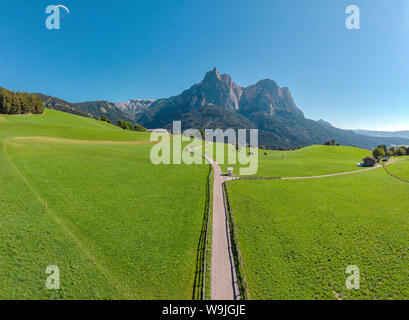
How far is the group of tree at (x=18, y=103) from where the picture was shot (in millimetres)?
73438

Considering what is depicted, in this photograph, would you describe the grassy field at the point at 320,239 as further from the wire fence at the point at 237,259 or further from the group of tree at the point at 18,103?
the group of tree at the point at 18,103

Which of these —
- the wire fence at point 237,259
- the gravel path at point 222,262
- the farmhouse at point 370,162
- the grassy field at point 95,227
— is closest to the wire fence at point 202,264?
the grassy field at point 95,227

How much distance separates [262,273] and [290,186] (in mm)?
25926

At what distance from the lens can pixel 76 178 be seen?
102 ft

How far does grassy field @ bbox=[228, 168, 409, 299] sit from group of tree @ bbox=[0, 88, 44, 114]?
109m

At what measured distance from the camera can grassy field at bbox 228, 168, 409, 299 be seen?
15648 mm

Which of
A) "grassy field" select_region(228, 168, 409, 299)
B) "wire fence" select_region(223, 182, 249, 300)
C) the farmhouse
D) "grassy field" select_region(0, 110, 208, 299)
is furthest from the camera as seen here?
the farmhouse

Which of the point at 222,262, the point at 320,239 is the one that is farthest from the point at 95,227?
the point at 320,239

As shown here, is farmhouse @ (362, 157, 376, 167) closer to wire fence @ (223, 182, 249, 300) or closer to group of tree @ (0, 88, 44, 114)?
wire fence @ (223, 182, 249, 300)

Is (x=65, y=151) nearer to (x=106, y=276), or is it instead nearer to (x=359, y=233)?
(x=106, y=276)

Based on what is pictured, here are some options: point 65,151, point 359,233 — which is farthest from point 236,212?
point 65,151

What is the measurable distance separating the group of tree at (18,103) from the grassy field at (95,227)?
5947 cm

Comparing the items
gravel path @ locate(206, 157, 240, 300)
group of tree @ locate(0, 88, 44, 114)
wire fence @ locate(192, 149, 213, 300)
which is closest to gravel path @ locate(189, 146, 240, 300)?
gravel path @ locate(206, 157, 240, 300)
